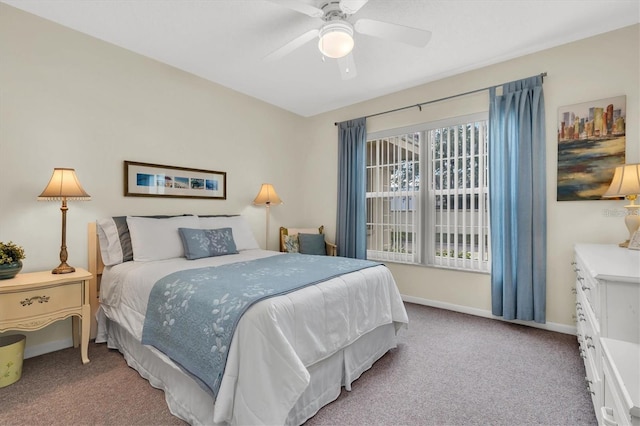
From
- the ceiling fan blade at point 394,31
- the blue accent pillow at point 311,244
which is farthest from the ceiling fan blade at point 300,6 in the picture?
the blue accent pillow at point 311,244

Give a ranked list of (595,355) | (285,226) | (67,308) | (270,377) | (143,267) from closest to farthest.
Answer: (270,377) < (595,355) < (67,308) < (143,267) < (285,226)

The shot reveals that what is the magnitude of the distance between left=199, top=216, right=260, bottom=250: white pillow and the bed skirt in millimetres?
1231

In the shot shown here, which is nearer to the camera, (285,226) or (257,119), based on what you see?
(257,119)

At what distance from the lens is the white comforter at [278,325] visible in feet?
4.67

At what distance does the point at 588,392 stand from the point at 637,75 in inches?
101

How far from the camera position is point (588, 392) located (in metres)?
1.94

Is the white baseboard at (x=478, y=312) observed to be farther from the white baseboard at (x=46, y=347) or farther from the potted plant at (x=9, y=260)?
the potted plant at (x=9, y=260)

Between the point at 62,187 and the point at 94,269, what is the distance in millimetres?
828

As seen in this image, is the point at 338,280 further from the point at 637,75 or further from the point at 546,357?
the point at 637,75

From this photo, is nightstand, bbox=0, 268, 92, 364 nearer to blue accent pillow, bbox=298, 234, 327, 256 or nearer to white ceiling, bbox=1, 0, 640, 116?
white ceiling, bbox=1, 0, 640, 116

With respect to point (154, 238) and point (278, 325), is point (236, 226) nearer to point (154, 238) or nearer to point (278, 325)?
point (154, 238)

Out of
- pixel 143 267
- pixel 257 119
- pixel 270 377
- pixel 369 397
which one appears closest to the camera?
pixel 270 377

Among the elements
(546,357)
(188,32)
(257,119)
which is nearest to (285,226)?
(257,119)

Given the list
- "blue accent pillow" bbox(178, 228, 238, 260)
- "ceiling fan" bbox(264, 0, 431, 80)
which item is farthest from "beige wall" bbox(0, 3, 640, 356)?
"ceiling fan" bbox(264, 0, 431, 80)
